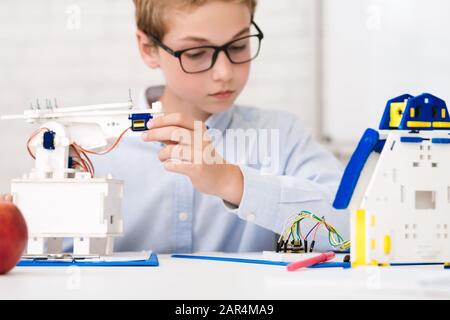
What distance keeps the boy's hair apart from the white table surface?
0.62m

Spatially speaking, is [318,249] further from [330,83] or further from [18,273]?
[330,83]

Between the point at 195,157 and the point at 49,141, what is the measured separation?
0.21m

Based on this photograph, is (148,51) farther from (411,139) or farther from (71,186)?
(411,139)


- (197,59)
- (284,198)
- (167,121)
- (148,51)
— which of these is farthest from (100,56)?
(167,121)

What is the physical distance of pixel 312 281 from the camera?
2.29 ft

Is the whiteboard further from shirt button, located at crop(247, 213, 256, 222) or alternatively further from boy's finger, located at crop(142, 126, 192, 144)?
boy's finger, located at crop(142, 126, 192, 144)

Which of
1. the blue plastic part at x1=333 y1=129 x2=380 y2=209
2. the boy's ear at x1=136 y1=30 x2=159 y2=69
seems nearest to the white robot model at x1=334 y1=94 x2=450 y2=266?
the blue plastic part at x1=333 y1=129 x2=380 y2=209

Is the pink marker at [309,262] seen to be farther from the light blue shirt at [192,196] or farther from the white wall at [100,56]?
the white wall at [100,56]

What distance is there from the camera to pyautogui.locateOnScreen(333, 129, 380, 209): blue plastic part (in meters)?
0.80

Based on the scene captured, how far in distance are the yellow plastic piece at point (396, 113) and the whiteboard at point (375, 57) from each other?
807 mm

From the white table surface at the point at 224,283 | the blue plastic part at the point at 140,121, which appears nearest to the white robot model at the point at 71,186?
the blue plastic part at the point at 140,121

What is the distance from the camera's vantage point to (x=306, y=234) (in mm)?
1133
